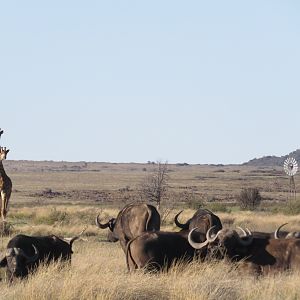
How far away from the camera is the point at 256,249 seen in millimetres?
15180

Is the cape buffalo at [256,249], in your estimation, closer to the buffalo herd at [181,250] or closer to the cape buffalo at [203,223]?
the buffalo herd at [181,250]

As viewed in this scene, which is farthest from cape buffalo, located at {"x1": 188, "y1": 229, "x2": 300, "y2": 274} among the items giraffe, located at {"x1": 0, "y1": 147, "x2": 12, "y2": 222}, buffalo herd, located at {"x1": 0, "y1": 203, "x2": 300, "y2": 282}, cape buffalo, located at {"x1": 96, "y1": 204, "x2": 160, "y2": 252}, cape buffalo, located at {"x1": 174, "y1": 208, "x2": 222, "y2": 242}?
giraffe, located at {"x1": 0, "y1": 147, "x2": 12, "y2": 222}

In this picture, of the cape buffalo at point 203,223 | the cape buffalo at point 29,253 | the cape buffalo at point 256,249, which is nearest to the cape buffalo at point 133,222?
the cape buffalo at point 203,223

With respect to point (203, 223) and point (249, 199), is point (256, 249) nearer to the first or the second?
point (203, 223)

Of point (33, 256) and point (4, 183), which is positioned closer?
point (33, 256)

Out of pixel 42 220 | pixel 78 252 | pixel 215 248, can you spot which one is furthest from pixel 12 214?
pixel 215 248

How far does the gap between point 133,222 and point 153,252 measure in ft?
14.4

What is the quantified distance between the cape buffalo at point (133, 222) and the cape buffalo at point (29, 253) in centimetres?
229

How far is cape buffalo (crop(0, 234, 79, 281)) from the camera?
575 inches

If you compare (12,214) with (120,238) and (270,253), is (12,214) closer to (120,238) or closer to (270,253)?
(120,238)

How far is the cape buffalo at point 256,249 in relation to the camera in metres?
14.7

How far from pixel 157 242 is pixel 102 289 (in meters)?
2.93

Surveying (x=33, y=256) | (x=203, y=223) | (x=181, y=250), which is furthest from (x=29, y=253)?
(x=203, y=223)

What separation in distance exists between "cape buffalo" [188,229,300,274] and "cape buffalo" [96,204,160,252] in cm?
315
